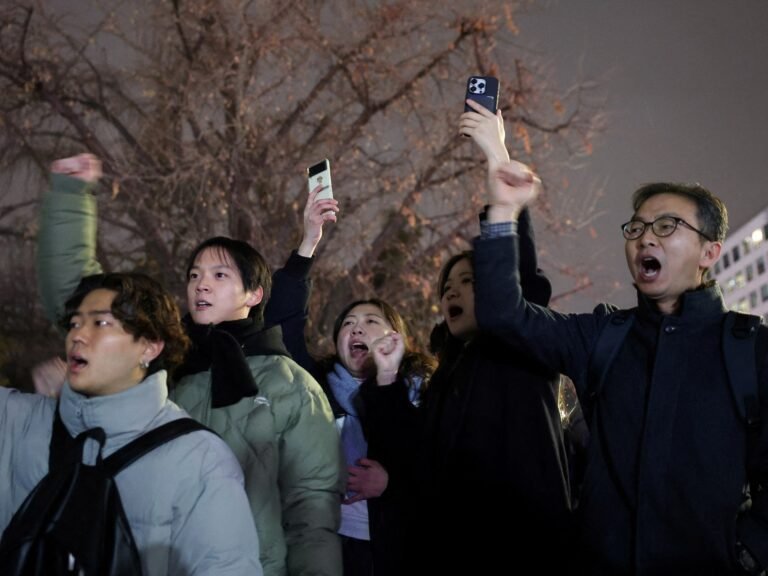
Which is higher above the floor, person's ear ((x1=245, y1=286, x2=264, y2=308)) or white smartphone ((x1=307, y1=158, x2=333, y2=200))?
white smartphone ((x1=307, y1=158, x2=333, y2=200))

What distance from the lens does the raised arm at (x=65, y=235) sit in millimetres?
2547

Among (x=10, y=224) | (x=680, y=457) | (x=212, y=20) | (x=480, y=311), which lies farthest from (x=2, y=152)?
(x=680, y=457)

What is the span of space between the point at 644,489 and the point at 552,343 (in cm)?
52

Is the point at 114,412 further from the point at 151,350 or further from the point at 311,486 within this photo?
the point at 311,486

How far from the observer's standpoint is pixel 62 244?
255cm

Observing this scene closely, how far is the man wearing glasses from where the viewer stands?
2.22 m

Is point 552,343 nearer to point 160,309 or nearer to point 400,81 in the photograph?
point 160,309

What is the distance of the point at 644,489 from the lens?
2289mm

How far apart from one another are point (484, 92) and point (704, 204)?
30.9 inches

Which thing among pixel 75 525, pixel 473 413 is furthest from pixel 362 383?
pixel 75 525

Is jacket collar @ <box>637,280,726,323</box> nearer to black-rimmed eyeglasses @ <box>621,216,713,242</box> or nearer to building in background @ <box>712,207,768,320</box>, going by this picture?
black-rimmed eyeglasses @ <box>621,216,713,242</box>

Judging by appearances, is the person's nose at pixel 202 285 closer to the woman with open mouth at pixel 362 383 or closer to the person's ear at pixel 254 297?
the person's ear at pixel 254 297

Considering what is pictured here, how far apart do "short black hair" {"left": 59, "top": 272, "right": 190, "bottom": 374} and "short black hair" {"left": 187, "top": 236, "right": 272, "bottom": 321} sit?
697 millimetres

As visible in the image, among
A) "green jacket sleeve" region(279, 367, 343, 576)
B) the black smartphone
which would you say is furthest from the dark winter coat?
"green jacket sleeve" region(279, 367, 343, 576)
